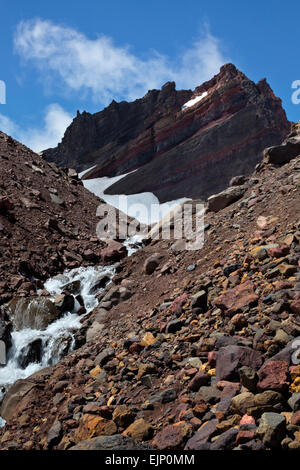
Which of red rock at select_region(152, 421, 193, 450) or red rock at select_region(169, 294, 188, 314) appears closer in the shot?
red rock at select_region(152, 421, 193, 450)

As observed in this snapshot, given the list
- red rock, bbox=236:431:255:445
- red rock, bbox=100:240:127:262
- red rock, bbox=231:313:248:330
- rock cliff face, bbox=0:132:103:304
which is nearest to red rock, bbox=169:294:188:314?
red rock, bbox=231:313:248:330

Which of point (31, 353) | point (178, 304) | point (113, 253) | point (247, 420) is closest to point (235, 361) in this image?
point (247, 420)

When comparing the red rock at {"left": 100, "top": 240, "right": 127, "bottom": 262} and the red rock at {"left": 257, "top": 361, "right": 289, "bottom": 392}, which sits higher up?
the red rock at {"left": 100, "top": 240, "right": 127, "bottom": 262}

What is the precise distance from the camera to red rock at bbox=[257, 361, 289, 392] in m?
4.02

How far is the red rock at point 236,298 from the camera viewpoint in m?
6.05

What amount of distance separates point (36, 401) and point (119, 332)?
8.22 feet

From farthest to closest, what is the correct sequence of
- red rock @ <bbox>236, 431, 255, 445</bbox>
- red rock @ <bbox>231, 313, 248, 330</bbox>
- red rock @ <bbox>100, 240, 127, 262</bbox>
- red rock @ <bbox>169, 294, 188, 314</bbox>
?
red rock @ <bbox>100, 240, 127, 262</bbox>, red rock @ <bbox>169, 294, 188, 314</bbox>, red rock @ <bbox>231, 313, 248, 330</bbox>, red rock @ <bbox>236, 431, 255, 445</bbox>

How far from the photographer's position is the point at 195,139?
7519 cm

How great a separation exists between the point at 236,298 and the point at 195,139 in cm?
7296

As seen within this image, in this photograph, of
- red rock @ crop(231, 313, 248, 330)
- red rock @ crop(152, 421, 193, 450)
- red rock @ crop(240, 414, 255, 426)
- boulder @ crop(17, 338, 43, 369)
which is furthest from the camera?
boulder @ crop(17, 338, 43, 369)

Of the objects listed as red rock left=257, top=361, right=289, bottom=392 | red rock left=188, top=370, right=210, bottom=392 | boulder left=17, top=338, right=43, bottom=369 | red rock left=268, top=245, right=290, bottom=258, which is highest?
red rock left=268, top=245, right=290, bottom=258

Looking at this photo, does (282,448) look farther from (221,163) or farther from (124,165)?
(124,165)

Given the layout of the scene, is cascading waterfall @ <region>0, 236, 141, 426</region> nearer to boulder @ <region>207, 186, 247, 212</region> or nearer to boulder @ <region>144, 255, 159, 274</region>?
boulder @ <region>144, 255, 159, 274</region>

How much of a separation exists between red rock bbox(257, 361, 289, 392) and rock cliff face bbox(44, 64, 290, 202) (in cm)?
6629
